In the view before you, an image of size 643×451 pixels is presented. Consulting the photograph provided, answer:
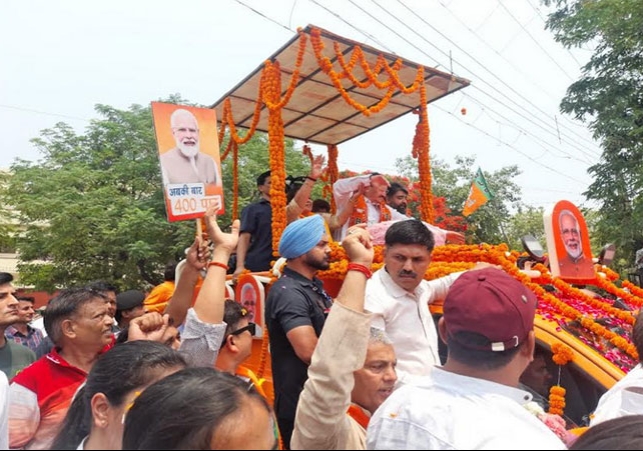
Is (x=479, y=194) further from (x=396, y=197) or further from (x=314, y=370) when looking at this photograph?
(x=314, y=370)

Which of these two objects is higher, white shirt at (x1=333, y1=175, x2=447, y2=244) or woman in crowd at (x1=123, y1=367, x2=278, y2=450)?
white shirt at (x1=333, y1=175, x2=447, y2=244)

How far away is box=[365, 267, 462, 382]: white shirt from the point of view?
2551 millimetres

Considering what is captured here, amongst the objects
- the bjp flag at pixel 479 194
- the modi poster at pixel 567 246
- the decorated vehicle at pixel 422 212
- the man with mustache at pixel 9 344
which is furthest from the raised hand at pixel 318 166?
the bjp flag at pixel 479 194

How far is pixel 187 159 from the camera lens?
3473mm

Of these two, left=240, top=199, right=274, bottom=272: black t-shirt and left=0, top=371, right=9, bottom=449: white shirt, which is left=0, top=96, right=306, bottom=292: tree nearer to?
left=240, top=199, right=274, bottom=272: black t-shirt

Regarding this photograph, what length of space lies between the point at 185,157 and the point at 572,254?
2910 mm

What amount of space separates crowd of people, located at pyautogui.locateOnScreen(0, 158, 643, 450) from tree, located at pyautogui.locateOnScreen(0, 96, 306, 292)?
1044cm

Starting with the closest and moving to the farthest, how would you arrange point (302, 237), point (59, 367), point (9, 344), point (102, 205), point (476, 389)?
point (476, 389), point (59, 367), point (302, 237), point (9, 344), point (102, 205)

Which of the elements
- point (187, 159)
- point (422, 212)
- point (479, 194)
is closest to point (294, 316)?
point (187, 159)

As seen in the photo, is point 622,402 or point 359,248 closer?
point 359,248

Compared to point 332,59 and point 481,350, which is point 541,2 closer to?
point 332,59

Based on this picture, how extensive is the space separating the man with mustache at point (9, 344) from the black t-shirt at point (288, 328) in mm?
2226

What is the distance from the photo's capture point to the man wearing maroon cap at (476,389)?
111cm

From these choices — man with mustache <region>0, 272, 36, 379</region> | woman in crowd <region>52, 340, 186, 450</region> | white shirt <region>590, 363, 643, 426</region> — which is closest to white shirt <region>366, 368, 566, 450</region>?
woman in crowd <region>52, 340, 186, 450</region>
